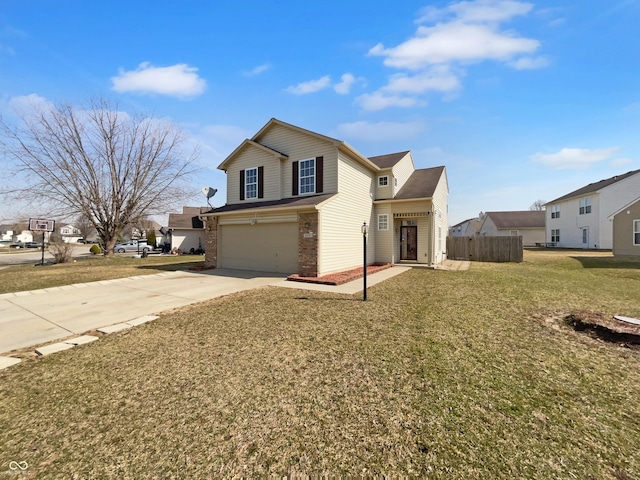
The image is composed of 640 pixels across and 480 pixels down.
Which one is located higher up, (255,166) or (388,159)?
(388,159)

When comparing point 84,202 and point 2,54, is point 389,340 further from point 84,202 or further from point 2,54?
point 84,202

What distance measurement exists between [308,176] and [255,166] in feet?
11.2

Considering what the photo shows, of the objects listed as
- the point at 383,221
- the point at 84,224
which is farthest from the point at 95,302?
the point at 84,224

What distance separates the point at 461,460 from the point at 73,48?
15842 mm

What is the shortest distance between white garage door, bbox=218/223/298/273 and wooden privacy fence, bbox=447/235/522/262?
13.5 meters

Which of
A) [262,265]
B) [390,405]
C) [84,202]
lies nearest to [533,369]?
[390,405]

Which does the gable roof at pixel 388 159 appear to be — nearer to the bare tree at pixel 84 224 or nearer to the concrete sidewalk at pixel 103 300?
the concrete sidewalk at pixel 103 300

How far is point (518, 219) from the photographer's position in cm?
4238

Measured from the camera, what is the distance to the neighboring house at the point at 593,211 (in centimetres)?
2681

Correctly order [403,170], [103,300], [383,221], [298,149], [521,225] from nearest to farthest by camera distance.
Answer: [103,300] < [298,149] < [383,221] < [403,170] < [521,225]

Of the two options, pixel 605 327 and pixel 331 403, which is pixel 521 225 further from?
pixel 331 403

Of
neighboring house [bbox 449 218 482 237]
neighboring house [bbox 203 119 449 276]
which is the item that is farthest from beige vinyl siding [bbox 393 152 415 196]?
neighboring house [bbox 449 218 482 237]

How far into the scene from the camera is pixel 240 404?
2.93 meters

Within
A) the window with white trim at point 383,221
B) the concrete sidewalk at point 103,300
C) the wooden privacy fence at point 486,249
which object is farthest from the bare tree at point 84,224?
the wooden privacy fence at point 486,249
